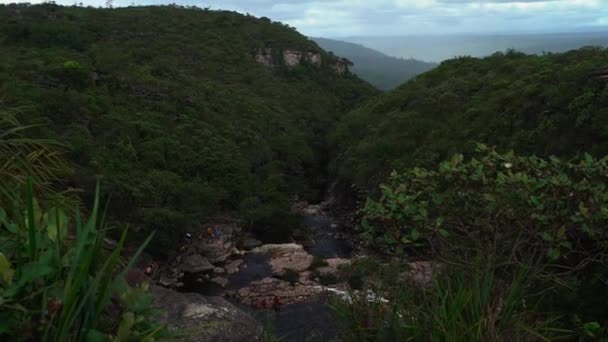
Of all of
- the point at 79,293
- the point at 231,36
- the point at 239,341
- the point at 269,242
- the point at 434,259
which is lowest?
the point at 269,242

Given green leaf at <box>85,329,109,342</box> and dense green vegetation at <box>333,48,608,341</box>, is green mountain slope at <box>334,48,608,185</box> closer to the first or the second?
dense green vegetation at <box>333,48,608,341</box>

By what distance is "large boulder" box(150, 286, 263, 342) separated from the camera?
4.48 m

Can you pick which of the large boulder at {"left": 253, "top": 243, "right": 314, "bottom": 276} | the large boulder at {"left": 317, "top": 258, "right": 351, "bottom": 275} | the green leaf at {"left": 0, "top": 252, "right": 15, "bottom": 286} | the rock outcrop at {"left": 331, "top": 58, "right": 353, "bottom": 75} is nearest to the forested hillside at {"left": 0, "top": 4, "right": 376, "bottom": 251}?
the green leaf at {"left": 0, "top": 252, "right": 15, "bottom": 286}

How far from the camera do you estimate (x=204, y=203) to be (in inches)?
904

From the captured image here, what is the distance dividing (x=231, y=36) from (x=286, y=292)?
49.0m

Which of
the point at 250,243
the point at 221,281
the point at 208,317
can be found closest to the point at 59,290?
the point at 208,317

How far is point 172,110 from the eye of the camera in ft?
102

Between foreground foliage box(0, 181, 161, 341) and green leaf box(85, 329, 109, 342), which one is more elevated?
foreground foliage box(0, 181, 161, 341)

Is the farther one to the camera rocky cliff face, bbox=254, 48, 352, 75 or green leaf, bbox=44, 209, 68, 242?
rocky cliff face, bbox=254, 48, 352, 75

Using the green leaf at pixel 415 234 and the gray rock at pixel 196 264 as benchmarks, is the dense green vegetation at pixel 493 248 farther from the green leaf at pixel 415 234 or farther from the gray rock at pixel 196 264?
the gray rock at pixel 196 264

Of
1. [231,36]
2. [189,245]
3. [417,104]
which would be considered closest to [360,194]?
[417,104]

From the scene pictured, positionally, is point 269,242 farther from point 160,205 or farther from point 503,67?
point 503,67

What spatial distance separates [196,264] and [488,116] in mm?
15853

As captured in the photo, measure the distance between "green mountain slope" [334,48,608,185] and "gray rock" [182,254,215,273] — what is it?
988cm
